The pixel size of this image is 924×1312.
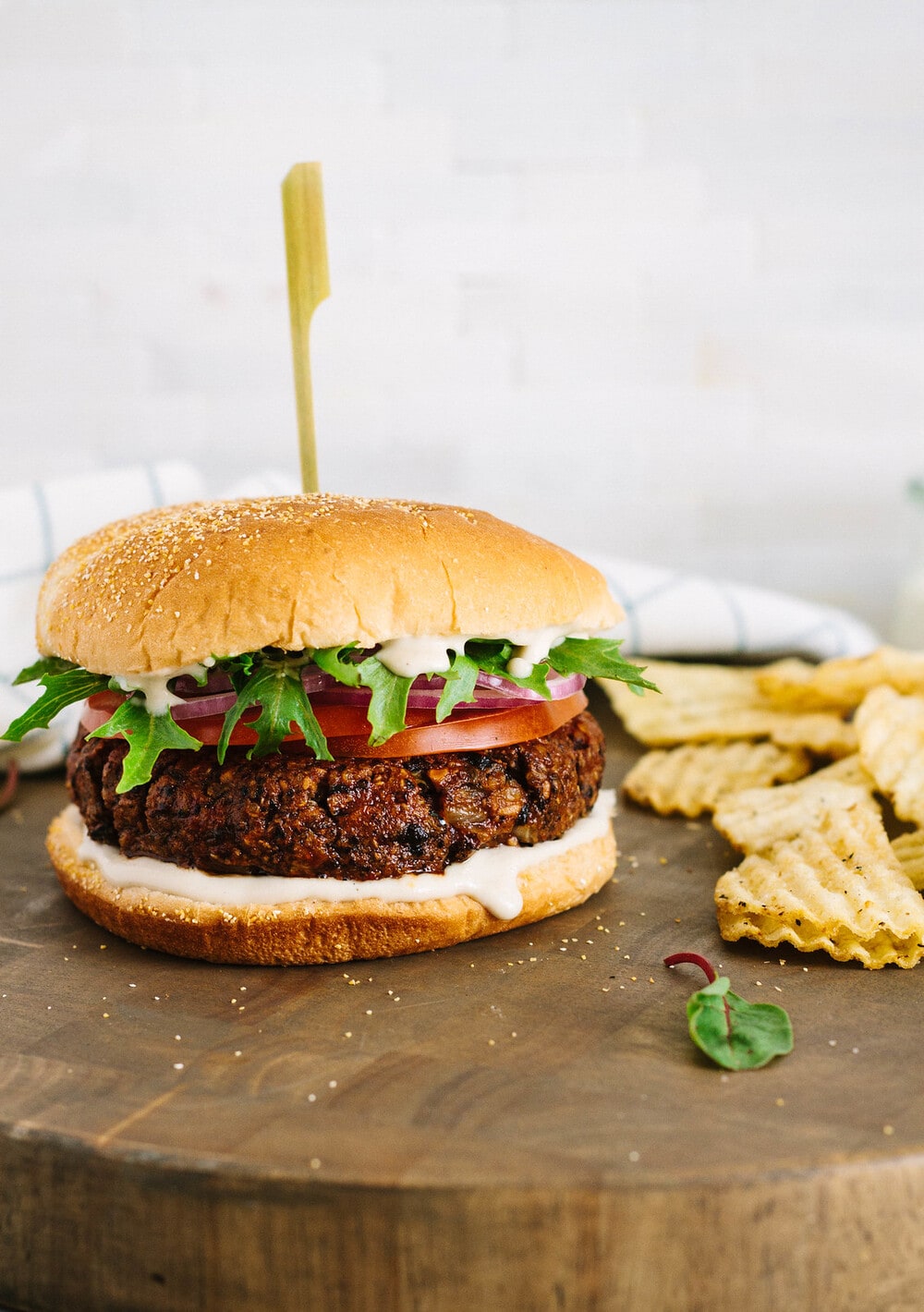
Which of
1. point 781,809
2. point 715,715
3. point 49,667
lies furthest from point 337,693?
point 715,715

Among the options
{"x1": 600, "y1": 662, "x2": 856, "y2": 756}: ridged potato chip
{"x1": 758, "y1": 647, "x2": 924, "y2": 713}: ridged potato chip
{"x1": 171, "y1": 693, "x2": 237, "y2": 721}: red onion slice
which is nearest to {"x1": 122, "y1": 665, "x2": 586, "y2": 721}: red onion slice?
{"x1": 171, "y1": 693, "x2": 237, "y2": 721}: red onion slice

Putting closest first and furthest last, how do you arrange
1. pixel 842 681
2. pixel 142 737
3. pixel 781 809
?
pixel 142 737
pixel 781 809
pixel 842 681

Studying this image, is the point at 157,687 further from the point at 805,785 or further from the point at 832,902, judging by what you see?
the point at 805,785

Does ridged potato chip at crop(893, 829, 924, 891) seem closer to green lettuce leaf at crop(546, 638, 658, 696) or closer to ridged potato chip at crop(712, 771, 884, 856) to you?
ridged potato chip at crop(712, 771, 884, 856)

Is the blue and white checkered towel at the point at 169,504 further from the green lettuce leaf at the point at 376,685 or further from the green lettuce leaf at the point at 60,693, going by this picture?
the green lettuce leaf at the point at 376,685

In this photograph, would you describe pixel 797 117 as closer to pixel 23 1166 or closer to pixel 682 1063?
pixel 682 1063

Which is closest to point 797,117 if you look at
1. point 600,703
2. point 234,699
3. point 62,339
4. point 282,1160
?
point 600,703

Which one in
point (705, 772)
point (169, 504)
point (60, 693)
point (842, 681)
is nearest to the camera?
point (60, 693)
